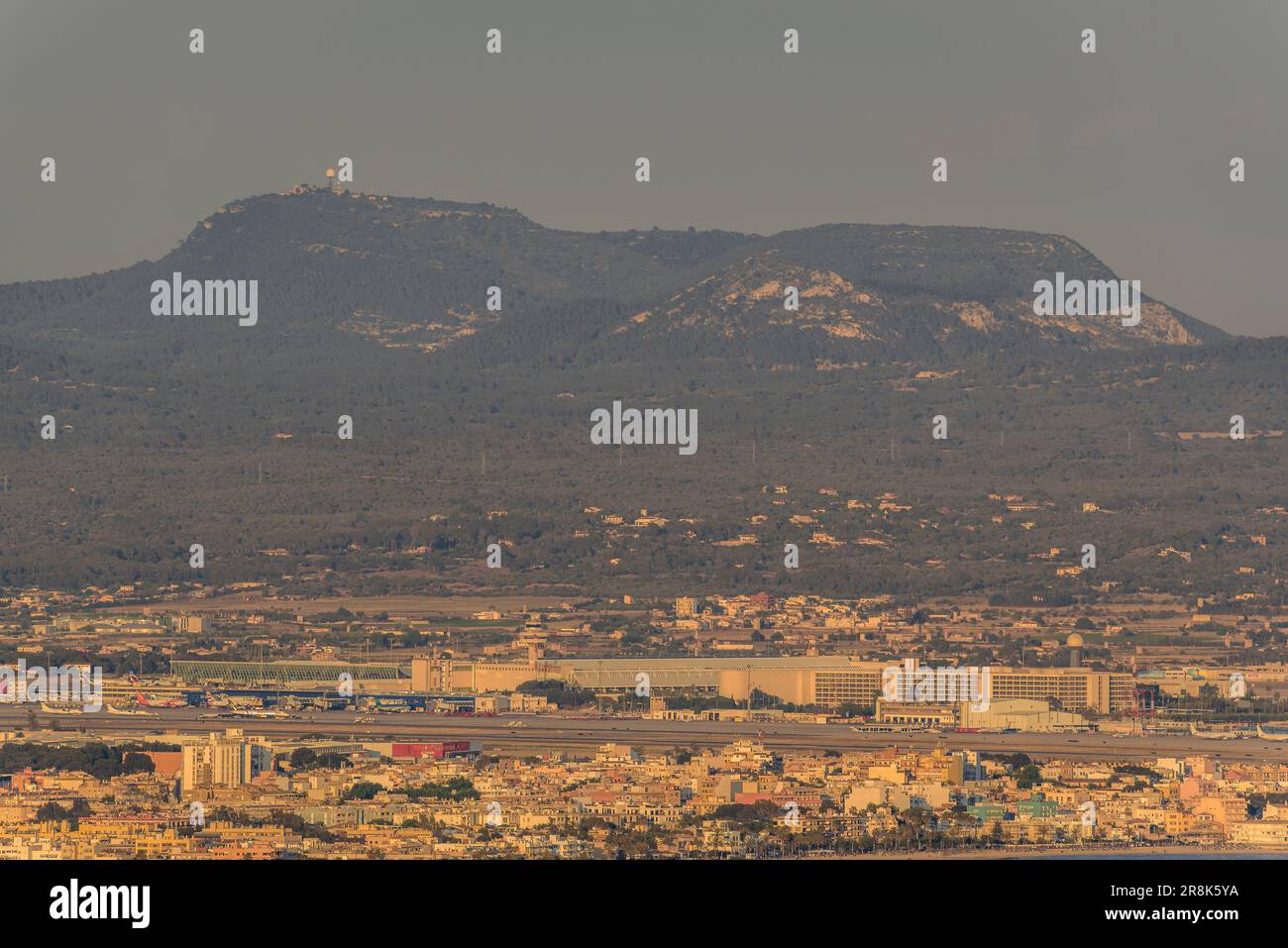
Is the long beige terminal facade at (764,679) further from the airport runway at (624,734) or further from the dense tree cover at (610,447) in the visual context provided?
the dense tree cover at (610,447)

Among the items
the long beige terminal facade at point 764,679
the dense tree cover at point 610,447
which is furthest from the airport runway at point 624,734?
the dense tree cover at point 610,447

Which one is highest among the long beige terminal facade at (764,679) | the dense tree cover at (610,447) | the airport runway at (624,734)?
the dense tree cover at (610,447)

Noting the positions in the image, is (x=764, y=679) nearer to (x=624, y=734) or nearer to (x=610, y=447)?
(x=624, y=734)

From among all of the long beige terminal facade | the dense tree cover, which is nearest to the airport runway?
the long beige terminal facade

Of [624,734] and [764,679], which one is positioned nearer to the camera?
[624,734]

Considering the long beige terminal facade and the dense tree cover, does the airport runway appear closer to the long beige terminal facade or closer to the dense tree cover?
the long beige terminal facade

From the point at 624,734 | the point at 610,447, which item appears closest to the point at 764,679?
the point at 624,734
